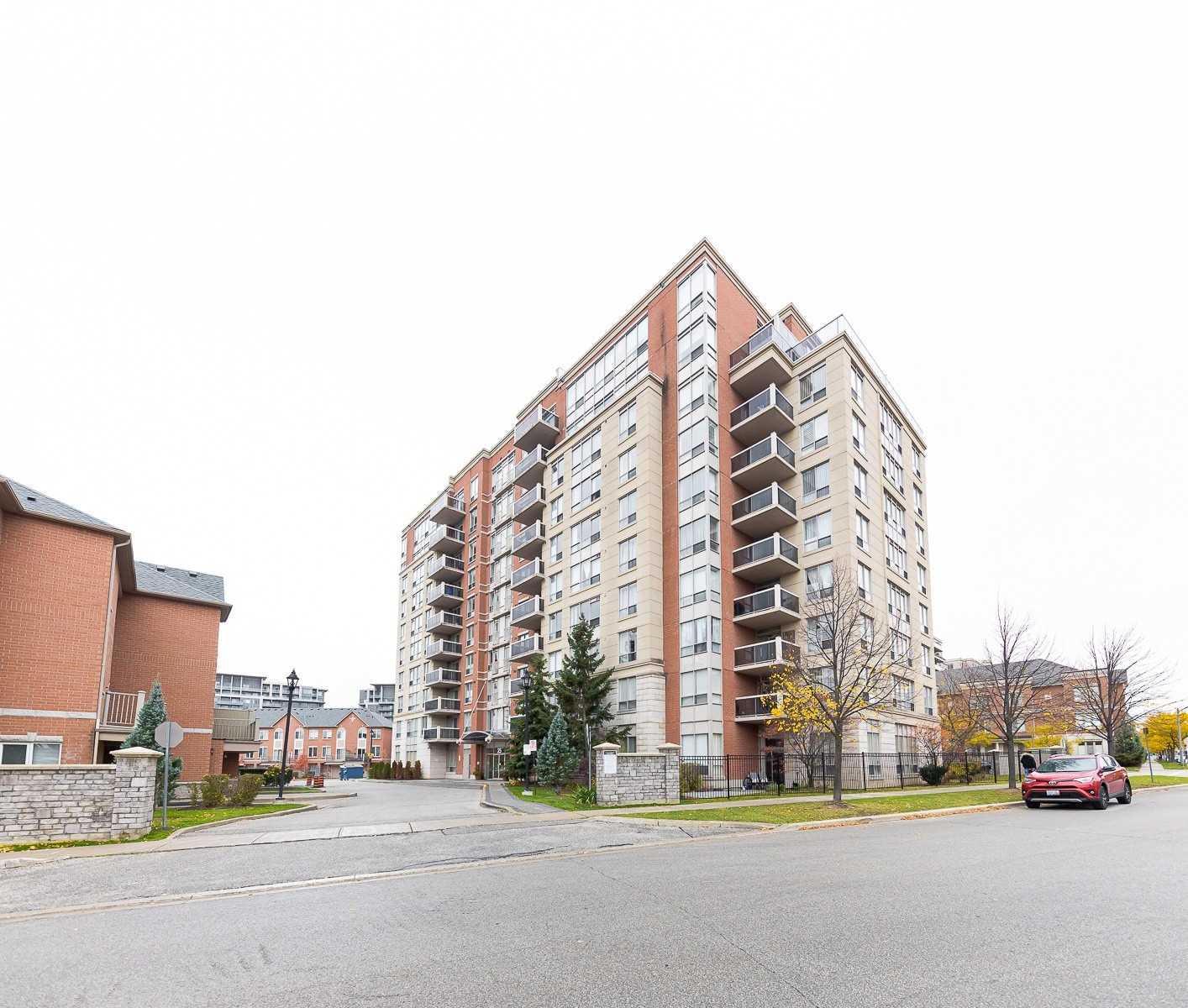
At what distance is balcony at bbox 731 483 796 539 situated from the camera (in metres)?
36.0

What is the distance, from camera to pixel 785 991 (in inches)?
210

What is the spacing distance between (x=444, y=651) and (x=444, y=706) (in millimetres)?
4261

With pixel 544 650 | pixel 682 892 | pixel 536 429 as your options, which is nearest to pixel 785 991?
pixel 682 892

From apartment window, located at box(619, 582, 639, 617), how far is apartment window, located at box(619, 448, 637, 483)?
18.9 feet

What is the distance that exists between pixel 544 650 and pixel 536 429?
571 inches

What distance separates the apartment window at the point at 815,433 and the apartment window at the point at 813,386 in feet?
3.48

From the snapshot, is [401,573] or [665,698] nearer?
[665,698]

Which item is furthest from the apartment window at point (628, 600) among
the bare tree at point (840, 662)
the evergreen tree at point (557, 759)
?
the bare tree at point (840, 662)

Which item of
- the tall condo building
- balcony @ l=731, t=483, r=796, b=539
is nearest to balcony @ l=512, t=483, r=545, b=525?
the tall condo building

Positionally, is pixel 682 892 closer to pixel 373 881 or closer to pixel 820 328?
pixel 373 881

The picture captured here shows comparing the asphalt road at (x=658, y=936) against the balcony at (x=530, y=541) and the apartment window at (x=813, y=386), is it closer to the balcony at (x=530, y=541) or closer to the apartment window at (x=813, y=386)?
the apartment window at (x=813, y=386)

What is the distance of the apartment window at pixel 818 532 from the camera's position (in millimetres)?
35531

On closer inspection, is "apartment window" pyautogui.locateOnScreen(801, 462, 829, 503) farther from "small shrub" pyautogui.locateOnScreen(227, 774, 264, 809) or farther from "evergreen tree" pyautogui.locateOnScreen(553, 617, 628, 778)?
"small shrub" pyautogui.locateOnScreen(227, 774, 264, 809)

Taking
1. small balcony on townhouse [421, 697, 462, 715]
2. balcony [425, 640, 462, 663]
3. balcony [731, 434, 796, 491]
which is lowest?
small balcony on townhouse [421, 697, 462, 715]
